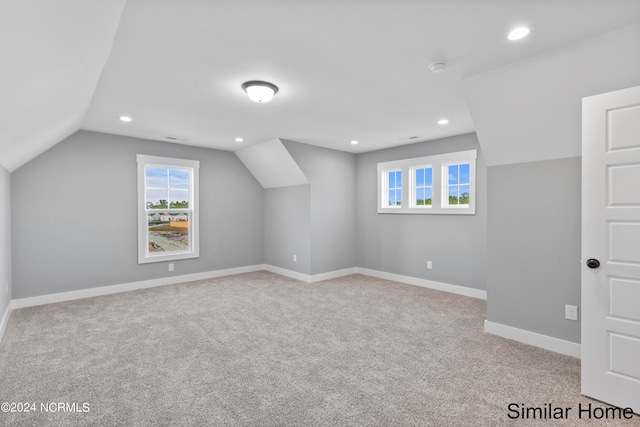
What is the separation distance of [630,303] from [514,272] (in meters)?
1.09

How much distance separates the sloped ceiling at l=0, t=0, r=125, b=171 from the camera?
130cm

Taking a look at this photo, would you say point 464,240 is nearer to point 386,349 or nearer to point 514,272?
point 514,272

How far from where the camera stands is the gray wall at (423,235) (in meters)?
4.46

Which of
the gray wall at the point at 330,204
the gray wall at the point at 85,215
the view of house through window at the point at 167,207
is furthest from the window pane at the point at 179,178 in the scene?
the gray wall at the point at 330,204

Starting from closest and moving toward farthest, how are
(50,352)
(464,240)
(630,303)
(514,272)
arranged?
(630,303)
(50,352)
(514,272)
(464,240)

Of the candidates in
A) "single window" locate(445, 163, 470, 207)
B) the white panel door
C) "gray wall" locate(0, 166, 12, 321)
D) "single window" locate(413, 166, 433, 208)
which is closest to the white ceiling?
"gray wall" locate(0, 166, 12, 321)

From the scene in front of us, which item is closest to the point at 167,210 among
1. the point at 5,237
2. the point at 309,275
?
the point at 5,237

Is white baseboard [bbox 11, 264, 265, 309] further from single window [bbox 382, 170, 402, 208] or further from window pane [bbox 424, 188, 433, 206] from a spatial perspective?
window pane [bbox 424, 188, 433, 206]

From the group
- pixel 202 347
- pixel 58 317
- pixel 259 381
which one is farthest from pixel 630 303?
pixel 58 317

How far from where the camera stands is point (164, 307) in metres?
4.00

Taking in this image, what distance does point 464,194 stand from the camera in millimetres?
4688

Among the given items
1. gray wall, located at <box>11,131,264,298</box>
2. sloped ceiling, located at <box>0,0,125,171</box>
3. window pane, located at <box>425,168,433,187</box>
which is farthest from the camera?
window pane, located at <box>425,168,433,187</box>

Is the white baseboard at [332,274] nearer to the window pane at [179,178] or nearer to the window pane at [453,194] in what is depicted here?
the window pane at [453,194]

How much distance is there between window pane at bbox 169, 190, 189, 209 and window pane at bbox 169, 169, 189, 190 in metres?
0.11
